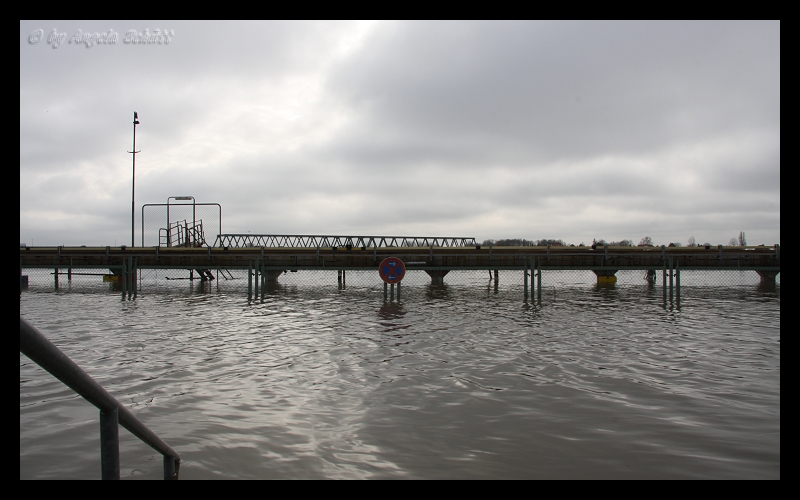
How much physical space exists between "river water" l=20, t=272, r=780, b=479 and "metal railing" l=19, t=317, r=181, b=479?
1.61 meters

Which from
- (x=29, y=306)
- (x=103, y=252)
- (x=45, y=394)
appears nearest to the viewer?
(x=45, y=394)

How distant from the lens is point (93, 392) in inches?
83.4

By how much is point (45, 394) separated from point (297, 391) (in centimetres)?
329

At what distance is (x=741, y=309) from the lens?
1548cm

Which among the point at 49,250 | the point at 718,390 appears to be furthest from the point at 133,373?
the point at 49,250

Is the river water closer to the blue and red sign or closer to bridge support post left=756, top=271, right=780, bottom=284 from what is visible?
the blue and red sign

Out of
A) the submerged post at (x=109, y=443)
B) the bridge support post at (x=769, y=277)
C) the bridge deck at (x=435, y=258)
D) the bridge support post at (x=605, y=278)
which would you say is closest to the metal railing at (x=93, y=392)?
the submerged post at (x=109, y=443)

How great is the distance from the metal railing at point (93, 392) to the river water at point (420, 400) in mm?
1611

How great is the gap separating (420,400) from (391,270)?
11808 mm

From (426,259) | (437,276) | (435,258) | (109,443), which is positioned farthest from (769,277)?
(109,443)

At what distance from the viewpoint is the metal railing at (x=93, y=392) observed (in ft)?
5.20

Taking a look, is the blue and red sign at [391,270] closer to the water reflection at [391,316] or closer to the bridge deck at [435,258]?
the water reflection at [391,316]
